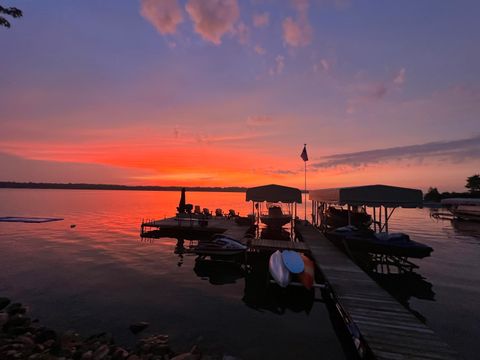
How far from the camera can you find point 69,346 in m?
10.1

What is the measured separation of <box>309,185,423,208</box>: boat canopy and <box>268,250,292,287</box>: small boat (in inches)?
366

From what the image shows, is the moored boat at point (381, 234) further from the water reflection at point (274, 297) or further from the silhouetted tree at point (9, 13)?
the silhouetted tree at point (9, 13)

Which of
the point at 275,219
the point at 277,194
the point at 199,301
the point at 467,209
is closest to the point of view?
the point at 199,301

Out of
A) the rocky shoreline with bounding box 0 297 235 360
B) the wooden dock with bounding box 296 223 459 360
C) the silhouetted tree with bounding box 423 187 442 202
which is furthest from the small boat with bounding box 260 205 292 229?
the silhouetted tree with bounding box 423 187 442 202

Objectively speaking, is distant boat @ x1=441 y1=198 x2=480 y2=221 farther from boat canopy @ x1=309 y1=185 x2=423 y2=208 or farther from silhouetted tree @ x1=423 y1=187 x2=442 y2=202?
silhouetted tree @ x1=423 y1=187 x2=442 y2=202

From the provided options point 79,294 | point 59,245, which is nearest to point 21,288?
Answer: point 79,294

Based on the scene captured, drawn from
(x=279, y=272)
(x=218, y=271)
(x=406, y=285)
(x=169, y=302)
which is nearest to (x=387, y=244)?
(x=406, y=285)

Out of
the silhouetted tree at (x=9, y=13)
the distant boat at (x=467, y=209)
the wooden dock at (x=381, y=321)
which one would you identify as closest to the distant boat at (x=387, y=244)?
the wooden dock at (x=381, y=321)

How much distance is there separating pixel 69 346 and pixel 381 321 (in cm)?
1176

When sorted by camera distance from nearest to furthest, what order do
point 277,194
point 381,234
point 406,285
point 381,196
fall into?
1. point 406,285
2. point 381,234
3. point 381,196
4. point 277,194

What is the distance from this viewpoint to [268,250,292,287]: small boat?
15.2 m

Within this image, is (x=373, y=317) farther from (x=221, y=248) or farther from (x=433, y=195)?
(x=433, y=195)

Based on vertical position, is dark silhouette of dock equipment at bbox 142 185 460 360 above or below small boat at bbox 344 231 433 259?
below

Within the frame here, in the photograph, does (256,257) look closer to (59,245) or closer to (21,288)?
(21,288)
